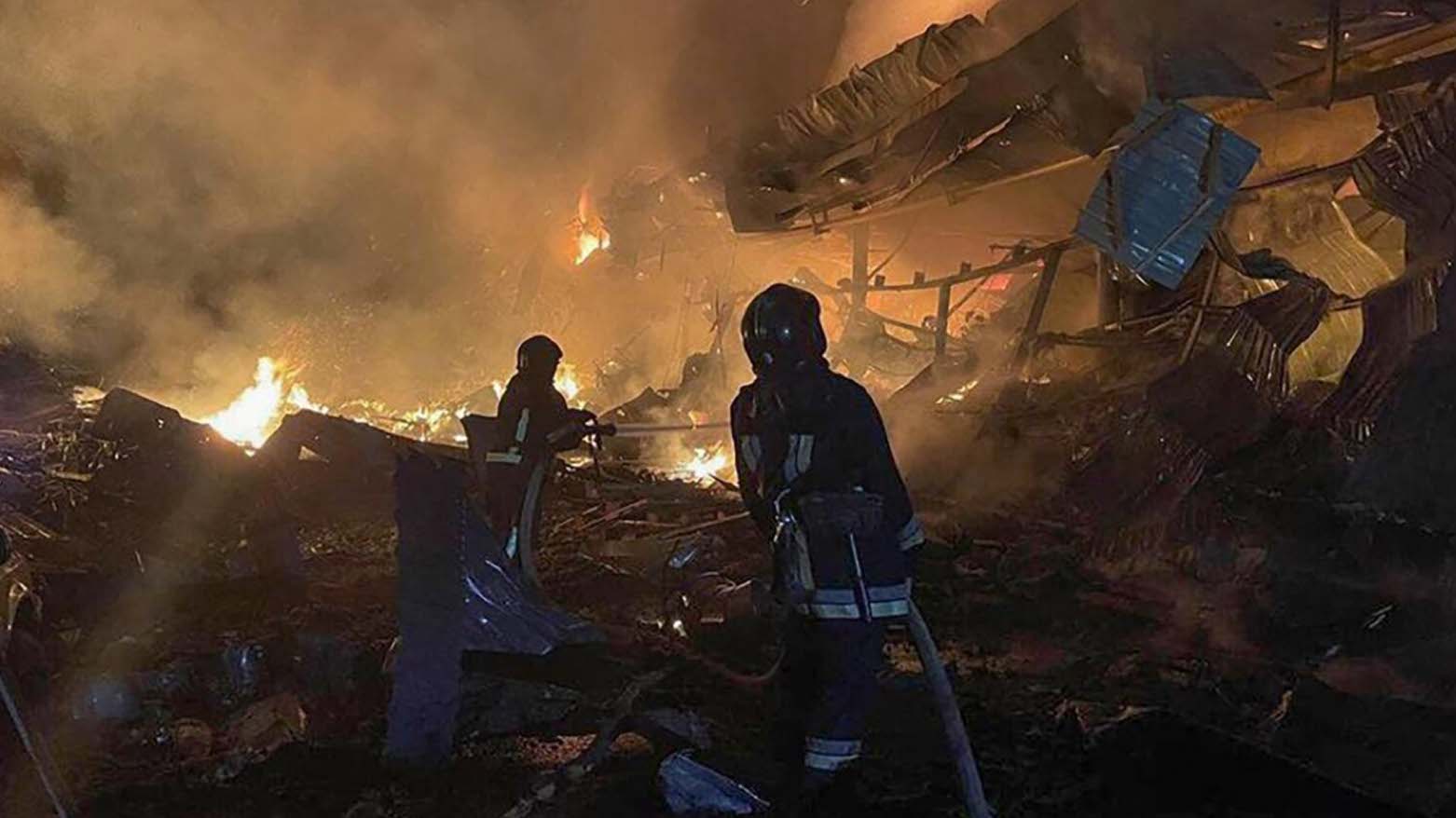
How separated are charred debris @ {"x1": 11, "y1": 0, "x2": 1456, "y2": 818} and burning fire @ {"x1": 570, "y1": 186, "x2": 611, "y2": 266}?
6448 mm

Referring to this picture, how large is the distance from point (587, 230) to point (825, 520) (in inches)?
581

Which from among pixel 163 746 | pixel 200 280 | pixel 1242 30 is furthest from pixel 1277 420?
pixel 200 280

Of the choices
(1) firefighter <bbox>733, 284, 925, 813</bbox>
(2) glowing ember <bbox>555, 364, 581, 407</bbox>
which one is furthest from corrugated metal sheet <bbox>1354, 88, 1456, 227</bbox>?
(2) glowing ember <bbox>555, 364, 581, 407</bbox>

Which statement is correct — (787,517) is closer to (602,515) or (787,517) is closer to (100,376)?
(602,515)

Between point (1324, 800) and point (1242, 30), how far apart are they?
4.98 m

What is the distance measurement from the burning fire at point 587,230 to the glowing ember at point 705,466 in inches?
198

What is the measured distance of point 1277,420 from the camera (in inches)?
285

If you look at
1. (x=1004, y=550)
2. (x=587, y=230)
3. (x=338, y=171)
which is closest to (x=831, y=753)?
(x=1004, y=550)

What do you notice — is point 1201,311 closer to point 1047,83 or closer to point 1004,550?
point 1047,83

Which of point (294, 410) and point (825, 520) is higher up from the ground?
point (294, 410)

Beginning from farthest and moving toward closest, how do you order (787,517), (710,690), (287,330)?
1. (287,330)
2. (710,690)
3. (787,517)

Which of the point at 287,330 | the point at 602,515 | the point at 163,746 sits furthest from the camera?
the point at 287,330

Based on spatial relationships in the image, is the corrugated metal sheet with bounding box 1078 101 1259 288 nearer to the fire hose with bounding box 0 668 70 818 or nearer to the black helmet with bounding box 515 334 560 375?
the black helmet with bounding box 515 334 560 375

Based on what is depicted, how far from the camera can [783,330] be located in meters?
4.11
